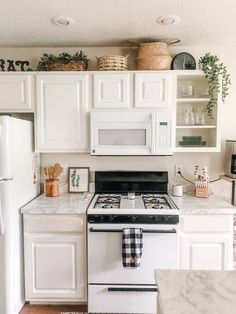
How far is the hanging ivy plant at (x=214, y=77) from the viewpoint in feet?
7.77

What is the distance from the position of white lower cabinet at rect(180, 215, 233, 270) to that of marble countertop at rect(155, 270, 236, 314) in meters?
1.02

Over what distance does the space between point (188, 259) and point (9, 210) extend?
4.74ft

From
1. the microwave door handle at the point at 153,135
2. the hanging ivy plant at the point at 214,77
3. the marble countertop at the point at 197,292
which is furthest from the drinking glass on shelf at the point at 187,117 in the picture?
the marble countertop at the point at 197,292

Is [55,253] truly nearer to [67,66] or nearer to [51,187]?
[51,187]

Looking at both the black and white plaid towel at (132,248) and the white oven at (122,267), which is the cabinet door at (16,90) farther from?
the black and white plaid towel at (132,248)

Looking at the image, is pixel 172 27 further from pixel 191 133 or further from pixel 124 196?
pixel 124 196

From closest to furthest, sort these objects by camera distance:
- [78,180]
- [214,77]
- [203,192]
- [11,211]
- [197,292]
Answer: [197,292]
[11,211]
[214,77]
[203,192]
[78,180]

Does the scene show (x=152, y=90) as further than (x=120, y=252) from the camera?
Yes

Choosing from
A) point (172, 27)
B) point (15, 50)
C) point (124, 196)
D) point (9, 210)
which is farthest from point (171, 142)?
point (15, 50)

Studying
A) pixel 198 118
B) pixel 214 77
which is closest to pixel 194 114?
pixel 198 118

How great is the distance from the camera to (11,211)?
1.99 meters

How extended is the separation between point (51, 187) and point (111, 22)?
154 centimetres

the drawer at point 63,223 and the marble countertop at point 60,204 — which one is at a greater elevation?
the marble countertop at point 60,204

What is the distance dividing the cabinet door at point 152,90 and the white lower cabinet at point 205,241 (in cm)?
103
